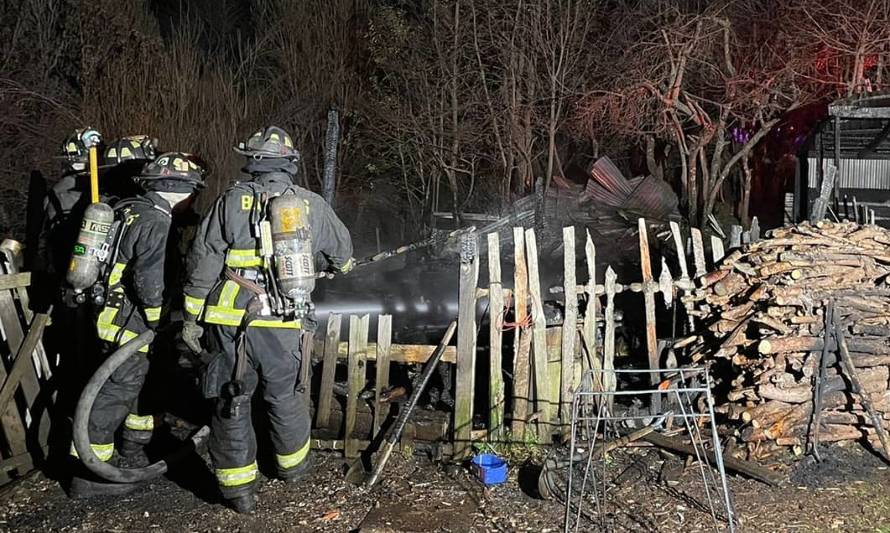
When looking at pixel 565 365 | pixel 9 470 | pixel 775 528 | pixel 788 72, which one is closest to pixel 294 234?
pixel 565 365

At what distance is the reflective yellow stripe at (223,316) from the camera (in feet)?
16.1

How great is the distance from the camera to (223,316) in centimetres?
491

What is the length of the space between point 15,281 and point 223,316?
6.56ft

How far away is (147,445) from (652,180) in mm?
12411

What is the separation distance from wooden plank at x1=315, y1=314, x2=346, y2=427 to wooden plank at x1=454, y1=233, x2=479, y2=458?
928 mm

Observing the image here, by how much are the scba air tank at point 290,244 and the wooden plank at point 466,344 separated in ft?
4.44

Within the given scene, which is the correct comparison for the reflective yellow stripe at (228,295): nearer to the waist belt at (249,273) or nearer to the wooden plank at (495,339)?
the waist belt at (249,273)

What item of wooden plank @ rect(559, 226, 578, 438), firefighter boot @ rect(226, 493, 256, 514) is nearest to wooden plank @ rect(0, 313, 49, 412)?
firefighter boot @ rect(226, 493, 256, 514)

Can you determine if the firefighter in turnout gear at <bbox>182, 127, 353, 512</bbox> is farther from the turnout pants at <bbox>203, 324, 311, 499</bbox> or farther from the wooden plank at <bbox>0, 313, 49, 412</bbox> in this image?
the wooden plank at <bbox>0, 313, 49, 412</bbox>

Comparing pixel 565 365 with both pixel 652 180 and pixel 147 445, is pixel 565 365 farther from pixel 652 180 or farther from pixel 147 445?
pixel 652 180

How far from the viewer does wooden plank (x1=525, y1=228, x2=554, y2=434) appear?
226 inches

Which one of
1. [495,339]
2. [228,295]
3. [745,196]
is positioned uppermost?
[745,196]

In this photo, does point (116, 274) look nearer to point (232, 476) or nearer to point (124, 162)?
point (124, 162)

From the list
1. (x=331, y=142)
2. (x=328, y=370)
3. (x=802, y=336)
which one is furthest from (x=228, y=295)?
(x=331, y=142)
